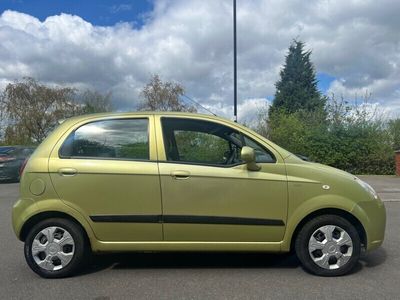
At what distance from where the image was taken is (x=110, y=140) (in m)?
5.17

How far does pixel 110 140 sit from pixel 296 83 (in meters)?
44.1

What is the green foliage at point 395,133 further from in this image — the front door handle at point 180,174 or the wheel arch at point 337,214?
the front door handle at point 180,174

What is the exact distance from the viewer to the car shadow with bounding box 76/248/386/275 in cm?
538

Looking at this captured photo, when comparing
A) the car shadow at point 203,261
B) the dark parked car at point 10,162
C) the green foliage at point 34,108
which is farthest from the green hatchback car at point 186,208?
the green foliage at point 34,108

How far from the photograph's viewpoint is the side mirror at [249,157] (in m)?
4.86

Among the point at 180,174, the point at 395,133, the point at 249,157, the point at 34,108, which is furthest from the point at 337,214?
the point at 34,108

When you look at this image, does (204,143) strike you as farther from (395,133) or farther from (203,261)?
(395,133)

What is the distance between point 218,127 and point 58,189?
184 centimetres

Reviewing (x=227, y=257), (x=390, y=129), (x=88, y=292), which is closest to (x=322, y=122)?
(x=390, y=129)

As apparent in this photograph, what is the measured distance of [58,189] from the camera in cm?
498

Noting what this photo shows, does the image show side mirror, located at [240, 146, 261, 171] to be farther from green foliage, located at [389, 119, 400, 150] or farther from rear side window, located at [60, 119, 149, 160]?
green foliage, located at [389, 119, 400, 150]

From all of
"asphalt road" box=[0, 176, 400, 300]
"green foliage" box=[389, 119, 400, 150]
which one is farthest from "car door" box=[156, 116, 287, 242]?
"green foliage" box=[389, 119, 400, 150]

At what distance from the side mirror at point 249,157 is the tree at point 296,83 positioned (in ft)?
136

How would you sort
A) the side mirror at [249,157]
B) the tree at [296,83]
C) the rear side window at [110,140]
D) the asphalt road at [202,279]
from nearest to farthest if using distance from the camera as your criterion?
the asphalt road at [202,279] < the side mirror at [249,157] < the rear side window at [110,140] < the tree at [296,83]
